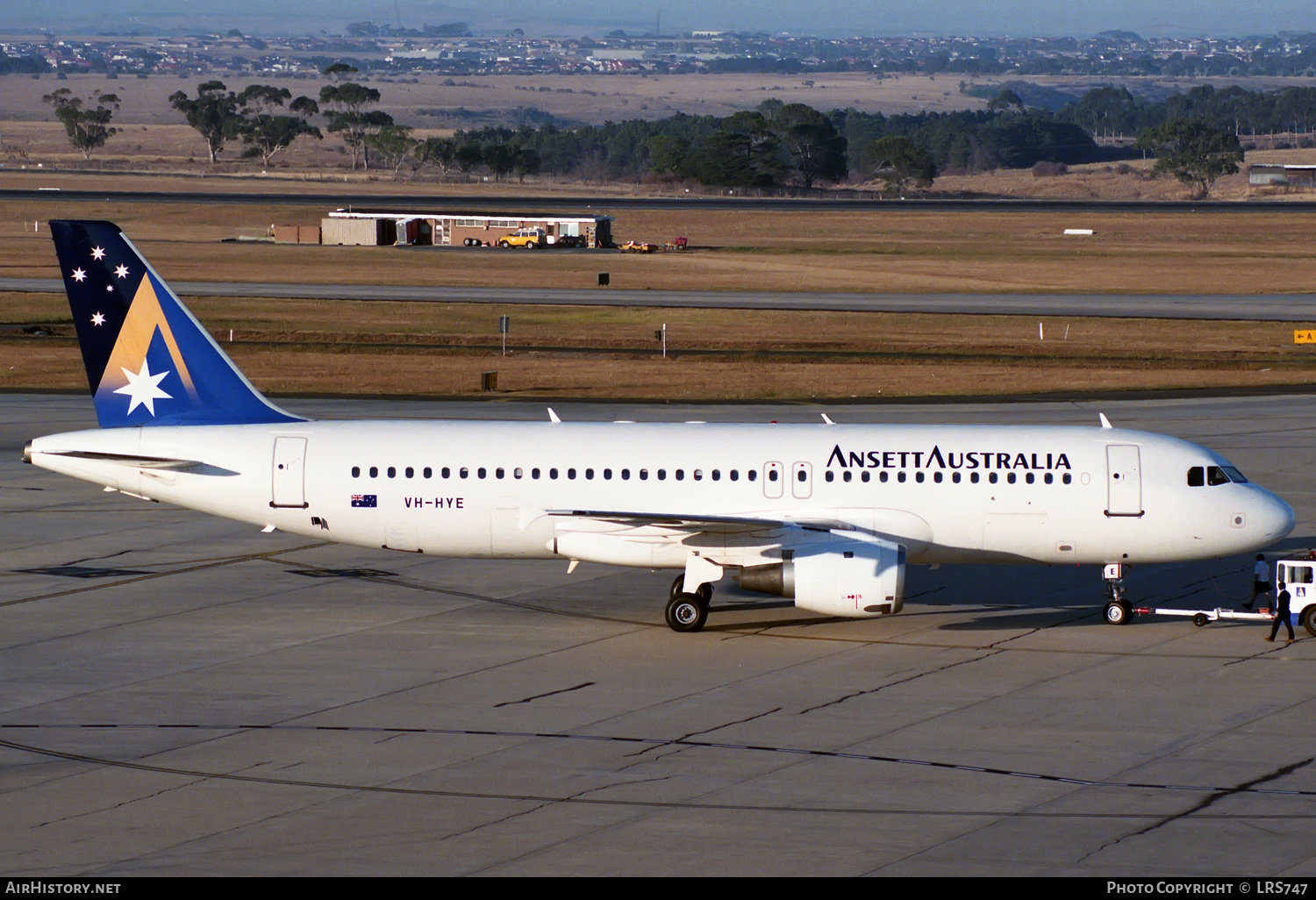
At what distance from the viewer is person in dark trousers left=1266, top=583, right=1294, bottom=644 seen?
31.9 meters

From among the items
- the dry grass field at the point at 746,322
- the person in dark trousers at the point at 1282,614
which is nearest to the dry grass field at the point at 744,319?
the dry grass field at the point at 746,322

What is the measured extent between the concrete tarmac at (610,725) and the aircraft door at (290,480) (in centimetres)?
260

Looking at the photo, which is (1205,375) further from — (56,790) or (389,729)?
(56,790)

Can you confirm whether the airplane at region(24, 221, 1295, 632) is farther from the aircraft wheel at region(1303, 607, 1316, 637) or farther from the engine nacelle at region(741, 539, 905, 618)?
the aircraft wheel at region(1303, 607, 1316, 637)

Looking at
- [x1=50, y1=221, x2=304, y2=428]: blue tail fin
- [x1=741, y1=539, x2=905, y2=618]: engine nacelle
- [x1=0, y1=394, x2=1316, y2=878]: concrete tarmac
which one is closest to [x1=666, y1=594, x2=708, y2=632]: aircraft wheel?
[x1=0, y1=394, x2=1316, y2=878]: concrete tarmac

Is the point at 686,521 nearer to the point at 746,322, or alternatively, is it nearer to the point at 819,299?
the point at 746,322

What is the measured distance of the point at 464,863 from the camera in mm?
20141

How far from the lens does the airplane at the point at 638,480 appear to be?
33.1 metres

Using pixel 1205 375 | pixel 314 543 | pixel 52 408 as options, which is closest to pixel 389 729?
pixel 314 543

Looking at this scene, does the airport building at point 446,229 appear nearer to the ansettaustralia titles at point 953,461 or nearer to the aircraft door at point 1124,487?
the ansettaustralia titles at point 953,461

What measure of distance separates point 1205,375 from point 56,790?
198ft

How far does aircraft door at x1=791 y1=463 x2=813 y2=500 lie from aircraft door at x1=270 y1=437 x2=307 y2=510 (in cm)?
1055

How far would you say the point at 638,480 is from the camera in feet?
110
